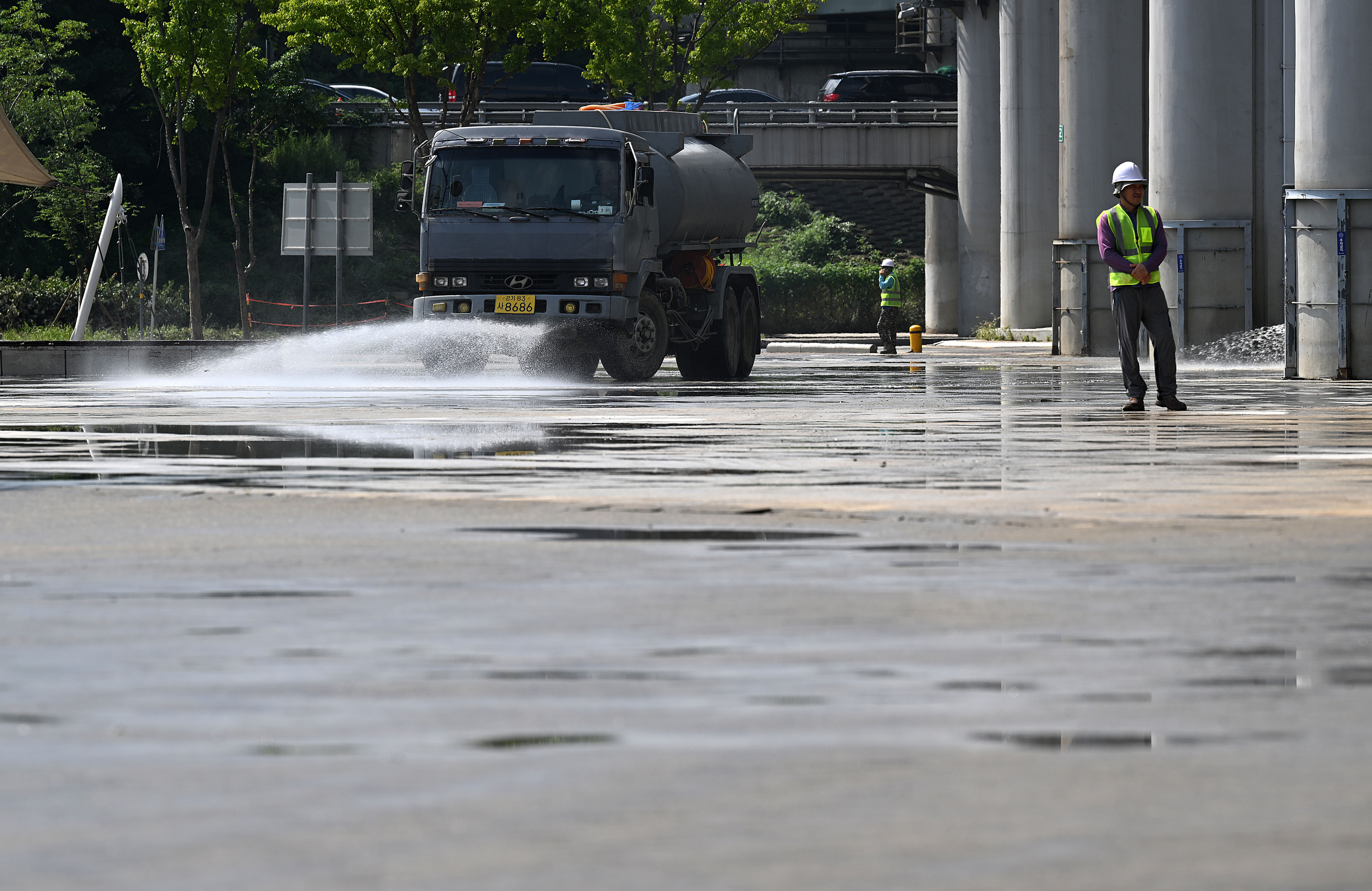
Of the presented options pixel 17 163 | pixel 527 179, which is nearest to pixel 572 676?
pixel 527 179

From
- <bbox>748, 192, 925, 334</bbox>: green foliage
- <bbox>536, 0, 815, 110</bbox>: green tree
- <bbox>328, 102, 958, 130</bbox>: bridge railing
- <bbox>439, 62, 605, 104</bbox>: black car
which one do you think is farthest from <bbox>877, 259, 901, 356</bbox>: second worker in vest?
<bbox>439, 62, 605, 104</bbox>: black car

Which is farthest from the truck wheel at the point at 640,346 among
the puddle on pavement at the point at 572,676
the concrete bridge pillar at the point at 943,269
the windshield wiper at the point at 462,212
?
the concrete bridge pillar at the point at 943,269

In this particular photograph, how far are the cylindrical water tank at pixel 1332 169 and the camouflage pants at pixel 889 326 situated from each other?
45.8 ft

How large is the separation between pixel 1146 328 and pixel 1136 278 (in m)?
0.43

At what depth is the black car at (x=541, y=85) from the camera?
75938 millimetres

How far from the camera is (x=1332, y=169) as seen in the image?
91.3ft

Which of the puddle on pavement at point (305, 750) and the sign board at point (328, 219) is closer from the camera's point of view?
the puddle on pavement at point (305, 750)

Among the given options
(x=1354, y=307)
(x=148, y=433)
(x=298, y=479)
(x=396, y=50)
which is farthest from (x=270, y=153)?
(x=298, y=479)

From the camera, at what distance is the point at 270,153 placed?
6638 cm

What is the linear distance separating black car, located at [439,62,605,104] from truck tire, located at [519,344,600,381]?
46.2 m

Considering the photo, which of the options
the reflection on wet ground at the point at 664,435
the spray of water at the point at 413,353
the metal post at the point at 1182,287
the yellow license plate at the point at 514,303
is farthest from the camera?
the metal post at the point at 1182,287

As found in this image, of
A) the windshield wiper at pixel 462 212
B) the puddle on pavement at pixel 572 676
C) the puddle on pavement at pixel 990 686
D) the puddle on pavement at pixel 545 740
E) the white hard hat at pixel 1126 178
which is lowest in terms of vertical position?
the puddle on pavement at pixel 545 740

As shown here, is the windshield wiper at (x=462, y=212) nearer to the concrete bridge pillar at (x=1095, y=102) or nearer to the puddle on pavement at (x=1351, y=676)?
the concrete bridge pillar at (x=1095, y=102)

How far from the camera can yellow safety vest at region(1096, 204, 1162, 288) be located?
69.2 ft
